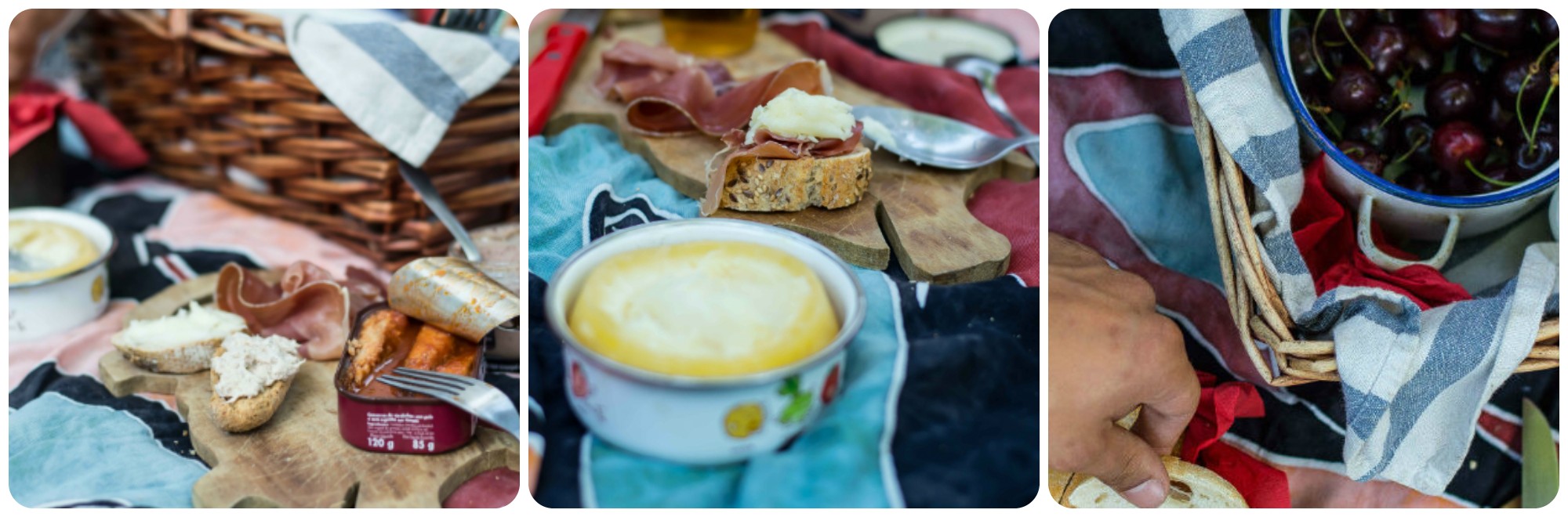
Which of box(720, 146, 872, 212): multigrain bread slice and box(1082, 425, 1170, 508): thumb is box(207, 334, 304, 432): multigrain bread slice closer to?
box(720, 146, 872, 212): multigrain bread slice

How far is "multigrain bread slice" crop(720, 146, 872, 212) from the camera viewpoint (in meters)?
0.89

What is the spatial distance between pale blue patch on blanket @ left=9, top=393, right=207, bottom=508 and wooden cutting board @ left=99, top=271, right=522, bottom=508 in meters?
0.03

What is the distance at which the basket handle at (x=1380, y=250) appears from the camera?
965mm

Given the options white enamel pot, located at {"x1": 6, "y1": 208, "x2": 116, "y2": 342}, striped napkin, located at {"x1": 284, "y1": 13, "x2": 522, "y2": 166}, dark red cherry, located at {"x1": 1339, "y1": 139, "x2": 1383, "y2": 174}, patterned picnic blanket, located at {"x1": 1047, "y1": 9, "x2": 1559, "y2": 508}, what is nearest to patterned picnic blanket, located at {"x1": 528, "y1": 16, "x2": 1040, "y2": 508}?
patterned picnic blanket, located at {"x1": 1047, "y1": 9, "x2": 1559, "y2": 508}

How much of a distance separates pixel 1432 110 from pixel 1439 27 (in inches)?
3.0

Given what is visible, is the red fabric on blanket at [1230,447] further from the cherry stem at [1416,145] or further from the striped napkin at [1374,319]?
the cherry stem at [1416,145]

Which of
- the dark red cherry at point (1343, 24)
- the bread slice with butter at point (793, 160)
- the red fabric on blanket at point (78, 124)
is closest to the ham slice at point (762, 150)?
the bread slice with butter at point (793, 160)

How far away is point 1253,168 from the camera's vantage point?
2.90 ft

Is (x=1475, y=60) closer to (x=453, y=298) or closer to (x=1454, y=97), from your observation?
(x=1454, y=97)

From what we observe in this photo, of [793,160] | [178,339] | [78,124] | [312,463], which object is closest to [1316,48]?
[793,160]

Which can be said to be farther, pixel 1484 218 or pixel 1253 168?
pixel 1484 218
